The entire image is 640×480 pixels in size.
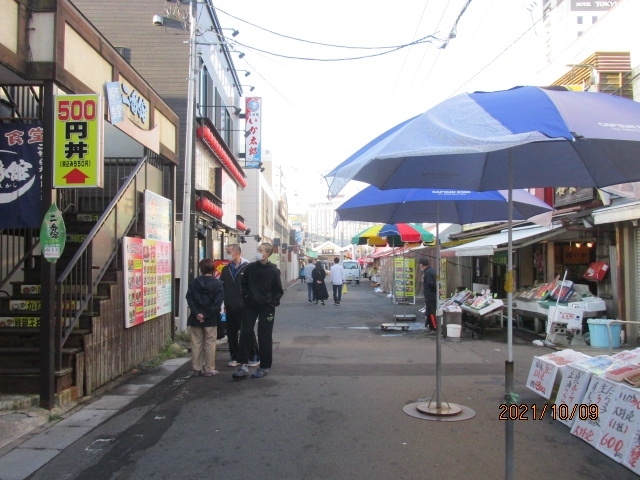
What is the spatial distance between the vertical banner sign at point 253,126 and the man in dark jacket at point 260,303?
48.3 feet

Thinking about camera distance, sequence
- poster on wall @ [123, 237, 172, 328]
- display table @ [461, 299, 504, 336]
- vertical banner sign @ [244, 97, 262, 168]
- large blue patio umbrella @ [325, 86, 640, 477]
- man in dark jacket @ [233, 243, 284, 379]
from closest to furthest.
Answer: large blue patio umbrella @ [325, 86, 640, 477], man in dark jacket @ [233, 243, 284, 379], poster on wall @ [123, 237, 172, 328], display table @ [461, 299, 504, 336], vertical banner sign @ [244, 97, 262, 168]

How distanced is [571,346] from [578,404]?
219 inches

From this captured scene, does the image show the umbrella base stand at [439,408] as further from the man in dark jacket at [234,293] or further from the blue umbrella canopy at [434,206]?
the man in dark jacket at [234,293]

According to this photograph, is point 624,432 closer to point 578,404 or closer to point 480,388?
point 578,404

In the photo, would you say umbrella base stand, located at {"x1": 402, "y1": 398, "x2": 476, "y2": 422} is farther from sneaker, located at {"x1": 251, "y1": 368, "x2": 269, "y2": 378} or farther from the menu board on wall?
the menu board on wall

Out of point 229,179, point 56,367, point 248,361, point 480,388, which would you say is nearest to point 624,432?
point 480,388

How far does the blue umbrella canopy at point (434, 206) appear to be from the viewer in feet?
21.3

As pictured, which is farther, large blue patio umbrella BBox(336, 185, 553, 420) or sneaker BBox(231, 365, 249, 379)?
sneaker BBox(231, 365, 249, 379)

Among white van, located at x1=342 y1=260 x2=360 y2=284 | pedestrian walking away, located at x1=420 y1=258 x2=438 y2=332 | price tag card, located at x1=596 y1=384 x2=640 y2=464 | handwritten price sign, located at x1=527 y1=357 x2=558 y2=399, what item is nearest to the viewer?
price tag card, located at x1=596 y1=384 x2=640 y2=464

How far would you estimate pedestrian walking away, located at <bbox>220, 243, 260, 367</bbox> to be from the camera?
787 centimetres

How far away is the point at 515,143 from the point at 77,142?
4801mm

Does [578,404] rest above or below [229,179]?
below

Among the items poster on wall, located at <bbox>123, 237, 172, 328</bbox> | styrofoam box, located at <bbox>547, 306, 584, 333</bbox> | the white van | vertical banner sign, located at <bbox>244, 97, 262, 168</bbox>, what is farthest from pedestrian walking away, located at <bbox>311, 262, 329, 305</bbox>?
the white van

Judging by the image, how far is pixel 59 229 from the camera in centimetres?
569
